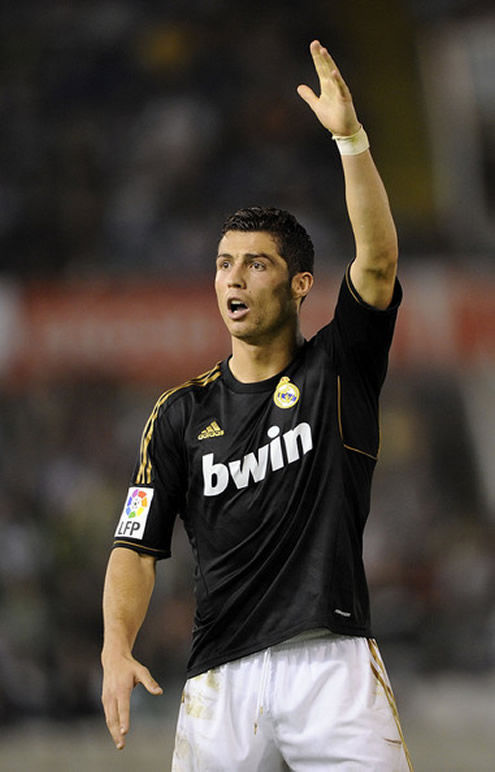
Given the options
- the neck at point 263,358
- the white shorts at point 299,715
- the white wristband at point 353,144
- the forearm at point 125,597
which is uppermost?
the white wristband at point 353,144

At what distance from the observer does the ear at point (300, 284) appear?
Answer: 3062 mm

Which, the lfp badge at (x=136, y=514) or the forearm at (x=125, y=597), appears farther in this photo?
the lfp badge at (x=136, y=514)

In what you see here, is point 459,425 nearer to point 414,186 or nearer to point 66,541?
point 414,186

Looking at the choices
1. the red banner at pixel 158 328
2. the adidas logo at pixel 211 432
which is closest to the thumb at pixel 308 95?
the adidas logo at pixel 211 432

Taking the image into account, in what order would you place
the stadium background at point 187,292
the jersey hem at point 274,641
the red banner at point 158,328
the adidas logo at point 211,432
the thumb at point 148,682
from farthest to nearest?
the red banner at point 158,328 < the stadium background at point 187,292 < the adidas logo at point 211,432 < the jersey hem at point 274,641 < the thumb at point 148,682

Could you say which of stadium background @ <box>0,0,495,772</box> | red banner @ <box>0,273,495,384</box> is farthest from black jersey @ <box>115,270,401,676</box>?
red banner @ <box>0,273,495,384</box>

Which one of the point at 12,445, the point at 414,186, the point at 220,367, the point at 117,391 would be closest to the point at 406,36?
the point at 414,186

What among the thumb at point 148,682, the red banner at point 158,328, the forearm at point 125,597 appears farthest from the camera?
the red banner at point 158,328

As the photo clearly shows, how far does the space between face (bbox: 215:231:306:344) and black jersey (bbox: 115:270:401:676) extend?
0.13 m

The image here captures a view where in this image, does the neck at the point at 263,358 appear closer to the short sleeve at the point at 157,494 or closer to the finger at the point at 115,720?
the short sleeve at the point at 157,494

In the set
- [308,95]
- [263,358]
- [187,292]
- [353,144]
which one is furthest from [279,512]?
[187,292]

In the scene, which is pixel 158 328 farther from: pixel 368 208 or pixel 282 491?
pixel 368 208

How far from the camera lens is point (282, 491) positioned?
9.53 ft

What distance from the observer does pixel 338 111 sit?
2785mm
